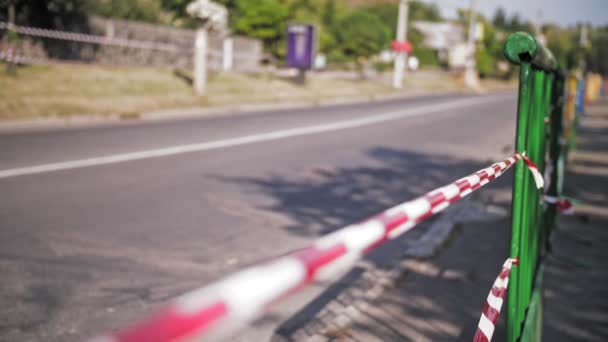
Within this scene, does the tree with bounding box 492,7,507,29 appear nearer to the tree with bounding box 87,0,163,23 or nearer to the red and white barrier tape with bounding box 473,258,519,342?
the tree with bounding box 87,0,163,23

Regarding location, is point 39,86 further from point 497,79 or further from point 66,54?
point 497,79

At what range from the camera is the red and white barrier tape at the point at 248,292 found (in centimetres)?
85

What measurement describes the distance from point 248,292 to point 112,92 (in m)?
17.7

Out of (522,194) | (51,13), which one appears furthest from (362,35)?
(522,194)

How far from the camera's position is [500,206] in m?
7.51

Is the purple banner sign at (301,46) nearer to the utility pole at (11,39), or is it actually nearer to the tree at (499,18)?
the utility pole at (11,39)

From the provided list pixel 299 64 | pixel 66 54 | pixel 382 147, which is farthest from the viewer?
pixel 299 64

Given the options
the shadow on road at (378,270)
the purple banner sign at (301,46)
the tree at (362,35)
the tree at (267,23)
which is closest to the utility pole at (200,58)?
the purple banner sign at (301,46)

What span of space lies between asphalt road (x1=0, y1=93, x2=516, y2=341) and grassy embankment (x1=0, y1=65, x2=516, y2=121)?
1983mm

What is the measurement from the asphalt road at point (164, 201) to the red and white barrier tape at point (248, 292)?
2415mm

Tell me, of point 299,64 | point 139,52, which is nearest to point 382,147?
point 139,52

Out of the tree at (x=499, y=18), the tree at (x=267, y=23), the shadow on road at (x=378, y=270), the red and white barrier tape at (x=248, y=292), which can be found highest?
the tree at (x=499, y=18)

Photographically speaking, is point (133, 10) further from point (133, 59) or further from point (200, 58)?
point (200, 58)

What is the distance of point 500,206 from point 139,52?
1810cm
